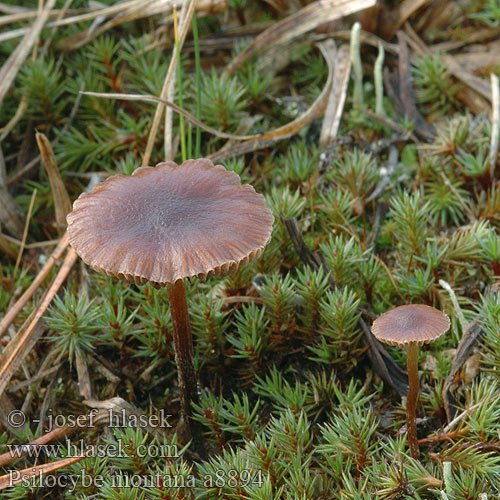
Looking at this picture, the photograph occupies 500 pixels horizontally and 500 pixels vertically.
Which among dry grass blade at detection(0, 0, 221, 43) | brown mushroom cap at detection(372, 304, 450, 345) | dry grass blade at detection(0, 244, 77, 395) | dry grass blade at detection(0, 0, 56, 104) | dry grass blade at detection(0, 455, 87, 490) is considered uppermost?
dry grass blade at detection(0, 0, 221, 43)

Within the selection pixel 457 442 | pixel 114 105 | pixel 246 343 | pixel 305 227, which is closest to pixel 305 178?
pixel 305 227

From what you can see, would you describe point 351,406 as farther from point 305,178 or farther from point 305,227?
point 305,178

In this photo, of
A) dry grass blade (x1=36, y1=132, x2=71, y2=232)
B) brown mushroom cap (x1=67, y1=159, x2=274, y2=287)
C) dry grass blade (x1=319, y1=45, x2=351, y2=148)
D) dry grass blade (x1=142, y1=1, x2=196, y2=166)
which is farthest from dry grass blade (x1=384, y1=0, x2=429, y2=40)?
dry grass blade (x1=36, y1=132, x2=71, y2=232)

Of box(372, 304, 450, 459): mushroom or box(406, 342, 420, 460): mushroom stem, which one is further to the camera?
box(406, 342, 420, 460): mushroom stem

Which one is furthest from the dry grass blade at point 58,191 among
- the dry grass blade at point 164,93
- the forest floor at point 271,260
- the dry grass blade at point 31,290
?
the dry grass blade at point 164,93

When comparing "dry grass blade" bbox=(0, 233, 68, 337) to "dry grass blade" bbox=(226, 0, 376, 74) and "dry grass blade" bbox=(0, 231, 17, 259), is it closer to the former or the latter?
"dry grass blade" bbox=(0, 231, 17, 259)

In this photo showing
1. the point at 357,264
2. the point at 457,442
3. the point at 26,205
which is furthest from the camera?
the point at 26,205

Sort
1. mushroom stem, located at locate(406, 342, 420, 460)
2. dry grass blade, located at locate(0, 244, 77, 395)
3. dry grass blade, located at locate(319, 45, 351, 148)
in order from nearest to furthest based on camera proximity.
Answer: mushroom stem, located at locate(406, 342, 420, 460) < dry grass blade, located at locate(0, 244, 77, 395) < dry grass blade, located at locate(319, 45, 351, 148)

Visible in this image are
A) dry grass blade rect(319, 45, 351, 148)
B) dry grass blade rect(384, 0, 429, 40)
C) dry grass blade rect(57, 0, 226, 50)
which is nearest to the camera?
dry grass blade rect(319, 45, 351, 148)
